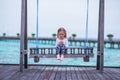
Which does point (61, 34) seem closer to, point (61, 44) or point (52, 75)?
point (61, 44)

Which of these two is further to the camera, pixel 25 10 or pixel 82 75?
pixel 25 10

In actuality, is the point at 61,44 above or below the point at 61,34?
below

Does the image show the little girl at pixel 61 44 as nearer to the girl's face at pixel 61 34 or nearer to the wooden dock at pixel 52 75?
the girl's face at pixel 61 34

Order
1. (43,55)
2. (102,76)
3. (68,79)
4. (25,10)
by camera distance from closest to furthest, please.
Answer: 1. (68,79)
2. (102,76)
3. (43,55)
4. (25,10)

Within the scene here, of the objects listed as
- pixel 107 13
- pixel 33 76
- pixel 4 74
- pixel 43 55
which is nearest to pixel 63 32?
pixel 43 55

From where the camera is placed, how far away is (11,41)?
171 feet

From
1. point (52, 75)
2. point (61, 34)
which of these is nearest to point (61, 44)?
point (61, 34)

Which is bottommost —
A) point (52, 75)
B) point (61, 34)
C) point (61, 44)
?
point (52, 75)

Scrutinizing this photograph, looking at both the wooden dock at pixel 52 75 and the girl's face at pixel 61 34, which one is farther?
the girl's face at pixel 61 34

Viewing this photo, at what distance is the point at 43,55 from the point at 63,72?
632mm

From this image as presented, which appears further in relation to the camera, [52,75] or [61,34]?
[61,34]

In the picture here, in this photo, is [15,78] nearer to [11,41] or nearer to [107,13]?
[107,13]

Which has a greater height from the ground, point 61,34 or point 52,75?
point 61,34

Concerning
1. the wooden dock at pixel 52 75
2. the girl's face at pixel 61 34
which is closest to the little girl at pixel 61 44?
the girl's face at pixel 61 34
